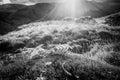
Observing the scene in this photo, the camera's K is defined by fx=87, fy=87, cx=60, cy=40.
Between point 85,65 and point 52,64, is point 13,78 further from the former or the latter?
point 85,65

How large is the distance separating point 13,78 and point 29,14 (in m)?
51.2

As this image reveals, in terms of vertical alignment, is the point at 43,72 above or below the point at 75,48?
above

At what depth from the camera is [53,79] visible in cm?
271

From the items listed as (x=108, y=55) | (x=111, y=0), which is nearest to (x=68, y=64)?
(x=108, y=55)

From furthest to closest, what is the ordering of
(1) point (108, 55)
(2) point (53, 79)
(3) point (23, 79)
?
(1) point (108, 55), (3) point (23, 79), (2) point (53, 79)

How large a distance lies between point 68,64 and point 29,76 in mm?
1468

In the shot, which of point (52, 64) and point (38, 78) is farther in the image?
point (52, 64)

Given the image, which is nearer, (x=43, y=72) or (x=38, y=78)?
(x=38, y=78)

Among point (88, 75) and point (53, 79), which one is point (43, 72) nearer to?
point (53, 79)

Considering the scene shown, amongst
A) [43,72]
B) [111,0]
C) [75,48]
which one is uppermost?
[111,0]

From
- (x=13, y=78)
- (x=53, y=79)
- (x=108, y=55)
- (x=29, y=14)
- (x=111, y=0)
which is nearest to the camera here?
(x=53, y=79)

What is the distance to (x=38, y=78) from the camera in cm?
284

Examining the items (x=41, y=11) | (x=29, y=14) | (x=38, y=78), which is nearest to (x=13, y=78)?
(x=38, y=78)

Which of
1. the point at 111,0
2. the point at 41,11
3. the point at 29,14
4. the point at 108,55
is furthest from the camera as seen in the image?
the point at 111,0
